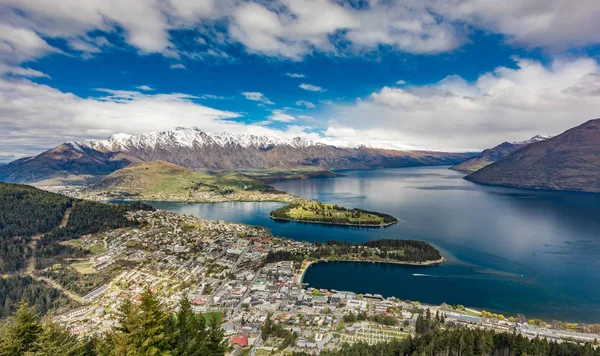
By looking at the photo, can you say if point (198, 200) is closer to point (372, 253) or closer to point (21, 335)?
point (372, 253)

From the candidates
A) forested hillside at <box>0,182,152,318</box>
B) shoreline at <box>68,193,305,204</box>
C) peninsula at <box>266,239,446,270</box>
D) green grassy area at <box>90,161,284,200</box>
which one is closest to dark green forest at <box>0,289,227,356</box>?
forested hillside at <box>0,182,152,318</box>

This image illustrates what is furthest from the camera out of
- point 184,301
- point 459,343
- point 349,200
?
point 349,200

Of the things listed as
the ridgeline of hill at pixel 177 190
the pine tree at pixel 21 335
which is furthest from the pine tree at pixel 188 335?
the ridgeline of hill at pixel 177 190

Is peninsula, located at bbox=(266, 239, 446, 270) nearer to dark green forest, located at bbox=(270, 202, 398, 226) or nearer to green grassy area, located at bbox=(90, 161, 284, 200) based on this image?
dark green forest, located at bbox=(270, 202, 398, 226)

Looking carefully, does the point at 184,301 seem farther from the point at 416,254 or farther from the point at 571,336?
the point at 416,254

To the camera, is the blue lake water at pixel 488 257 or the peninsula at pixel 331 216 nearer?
the blue lake water at pixel 488 257

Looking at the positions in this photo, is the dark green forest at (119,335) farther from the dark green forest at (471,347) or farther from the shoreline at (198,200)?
the shoreline at (198,200)

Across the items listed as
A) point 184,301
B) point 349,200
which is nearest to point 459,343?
point 184,301
